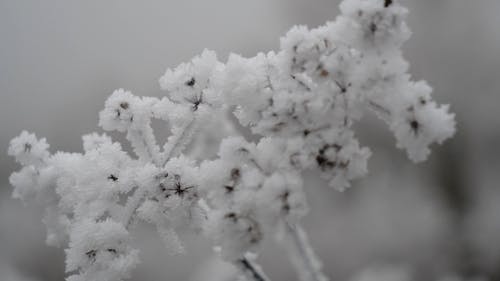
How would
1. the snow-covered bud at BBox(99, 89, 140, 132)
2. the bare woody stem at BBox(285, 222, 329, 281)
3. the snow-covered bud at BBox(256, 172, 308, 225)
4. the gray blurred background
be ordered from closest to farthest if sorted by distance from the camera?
the snow-covered bud at BBox(256, 172, 308, 225), the bare woody stem at BBox(285, 222, 329, 281), the snow-covered bud at BBox(99, 89, 140, 132), the gray blurred background

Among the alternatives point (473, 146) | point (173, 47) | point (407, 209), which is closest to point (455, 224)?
point (407, 209)

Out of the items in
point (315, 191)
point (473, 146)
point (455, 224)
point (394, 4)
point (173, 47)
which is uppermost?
point (173, 47)

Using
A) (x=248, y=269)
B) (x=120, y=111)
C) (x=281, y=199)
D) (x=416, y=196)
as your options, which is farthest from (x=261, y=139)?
(x=416, y=196)

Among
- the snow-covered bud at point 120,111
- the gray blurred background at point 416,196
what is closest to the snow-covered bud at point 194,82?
the snow-covered bud at point 120,111

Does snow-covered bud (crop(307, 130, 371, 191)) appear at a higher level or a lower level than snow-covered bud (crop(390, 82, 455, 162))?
lower

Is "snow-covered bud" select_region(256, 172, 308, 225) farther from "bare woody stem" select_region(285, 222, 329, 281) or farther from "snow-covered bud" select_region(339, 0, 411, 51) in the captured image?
"snow-covered bud" select_region(339, 0, 411, 51)

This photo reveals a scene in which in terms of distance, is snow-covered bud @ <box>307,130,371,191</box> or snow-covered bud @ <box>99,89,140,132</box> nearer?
snow-covered bud @ <box>307,130,371,191</box>

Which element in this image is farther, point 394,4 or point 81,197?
point 81,197

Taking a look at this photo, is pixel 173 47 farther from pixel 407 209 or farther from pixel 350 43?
pixel 350 43

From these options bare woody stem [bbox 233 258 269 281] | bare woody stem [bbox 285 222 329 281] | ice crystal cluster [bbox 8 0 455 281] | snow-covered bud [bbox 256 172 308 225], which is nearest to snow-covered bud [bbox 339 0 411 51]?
ice crystal cluster [bbox 8 0 455 281]
